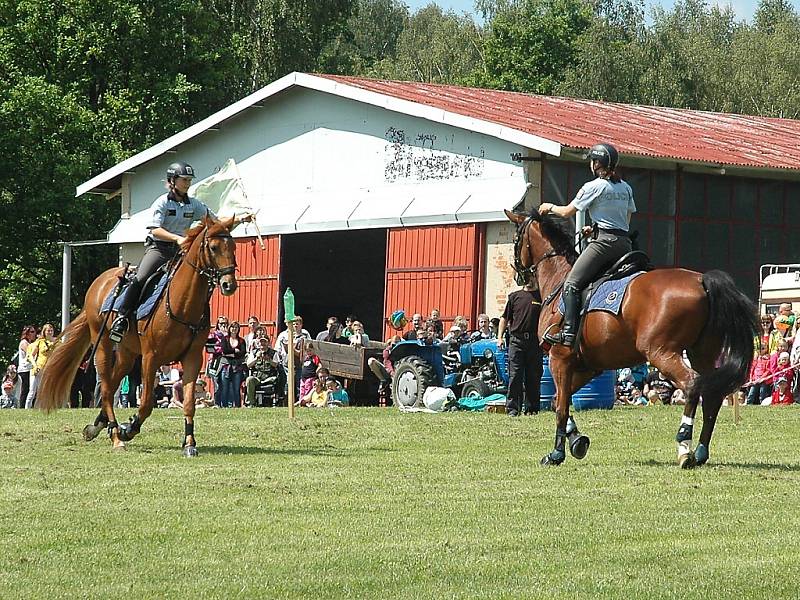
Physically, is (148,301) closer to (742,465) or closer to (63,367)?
(63,367)

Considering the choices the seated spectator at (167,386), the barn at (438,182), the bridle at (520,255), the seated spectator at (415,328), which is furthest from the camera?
the barn at (438,182)

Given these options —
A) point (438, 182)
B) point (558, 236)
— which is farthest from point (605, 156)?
point (438, 182)

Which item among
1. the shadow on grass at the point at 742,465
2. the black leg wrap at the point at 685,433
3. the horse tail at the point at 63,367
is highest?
the horse tail at the point at 63,367

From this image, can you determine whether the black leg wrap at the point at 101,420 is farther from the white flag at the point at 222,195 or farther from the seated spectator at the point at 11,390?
the seated spectator at the point at 11,390

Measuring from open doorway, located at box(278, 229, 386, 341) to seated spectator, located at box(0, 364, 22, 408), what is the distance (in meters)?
7.55

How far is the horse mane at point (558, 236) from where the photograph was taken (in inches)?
569

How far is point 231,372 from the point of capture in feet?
92.3

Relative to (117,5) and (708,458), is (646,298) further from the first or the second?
(117,5)

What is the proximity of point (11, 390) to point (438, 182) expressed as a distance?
391 inches

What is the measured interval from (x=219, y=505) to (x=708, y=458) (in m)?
5.00


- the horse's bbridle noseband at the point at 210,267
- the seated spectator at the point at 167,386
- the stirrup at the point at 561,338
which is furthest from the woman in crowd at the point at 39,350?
the stirrup at the point at 561,338

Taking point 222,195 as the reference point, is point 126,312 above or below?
below

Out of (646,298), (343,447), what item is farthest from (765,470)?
(343,447)

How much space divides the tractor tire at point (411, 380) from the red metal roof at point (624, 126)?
264 inches
